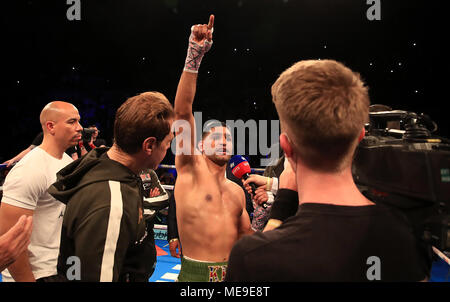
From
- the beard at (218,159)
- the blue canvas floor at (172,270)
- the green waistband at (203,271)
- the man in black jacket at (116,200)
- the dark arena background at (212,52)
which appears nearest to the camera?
the man in black jacket at (116,200)

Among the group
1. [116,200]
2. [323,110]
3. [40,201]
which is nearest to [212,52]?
[40,201]

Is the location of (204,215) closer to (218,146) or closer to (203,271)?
(203,271)

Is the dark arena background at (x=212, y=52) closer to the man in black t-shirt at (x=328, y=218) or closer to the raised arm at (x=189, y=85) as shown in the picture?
the raised arm at (x=189, y=85)

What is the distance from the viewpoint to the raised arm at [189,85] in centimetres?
162

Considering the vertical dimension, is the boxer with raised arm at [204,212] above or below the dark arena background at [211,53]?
below

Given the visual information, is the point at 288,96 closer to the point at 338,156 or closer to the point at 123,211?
the point at 338,156

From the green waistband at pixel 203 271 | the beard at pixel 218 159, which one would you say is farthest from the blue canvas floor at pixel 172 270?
the beard at pixel 218 159

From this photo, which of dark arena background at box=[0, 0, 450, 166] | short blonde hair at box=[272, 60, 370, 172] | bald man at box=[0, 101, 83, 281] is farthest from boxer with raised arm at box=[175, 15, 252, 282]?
dark arena background at box=[0, 0, 450, 166]

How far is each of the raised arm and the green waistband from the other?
80cm

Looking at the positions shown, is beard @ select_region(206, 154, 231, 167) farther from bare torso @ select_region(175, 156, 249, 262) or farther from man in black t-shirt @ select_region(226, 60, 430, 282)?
man in black t-shirt @ select_region(226, 60, 430, 282)

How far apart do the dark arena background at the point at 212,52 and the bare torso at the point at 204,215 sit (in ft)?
18.5

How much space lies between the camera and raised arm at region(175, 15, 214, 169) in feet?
5.33

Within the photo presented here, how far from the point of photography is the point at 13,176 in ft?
6.14

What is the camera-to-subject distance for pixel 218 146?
2473mm
